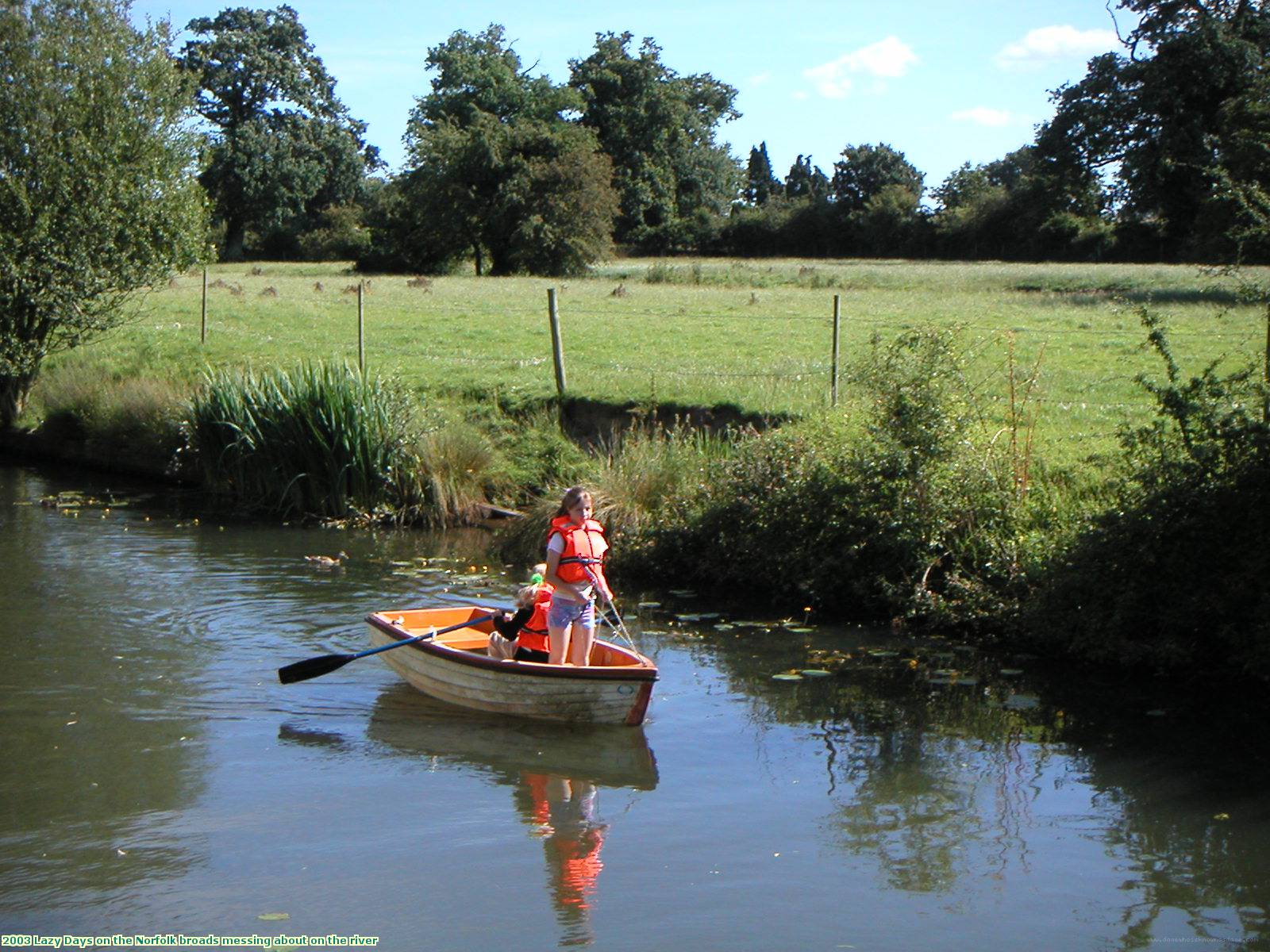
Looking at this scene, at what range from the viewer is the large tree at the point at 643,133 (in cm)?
7550

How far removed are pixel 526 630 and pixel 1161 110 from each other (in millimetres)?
46873

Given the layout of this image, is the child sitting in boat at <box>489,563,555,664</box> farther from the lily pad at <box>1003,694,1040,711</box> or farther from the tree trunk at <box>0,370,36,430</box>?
the tree trunk at <box>0,370,36,430</box>

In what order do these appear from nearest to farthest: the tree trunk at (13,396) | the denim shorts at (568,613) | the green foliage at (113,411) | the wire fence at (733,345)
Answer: the denim shorts at (568,613) < the wire fence at (733,345) < the green foliage at (113,411) < the tree trunk at (13,396)

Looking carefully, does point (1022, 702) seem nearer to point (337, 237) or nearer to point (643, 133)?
point (337, 237)

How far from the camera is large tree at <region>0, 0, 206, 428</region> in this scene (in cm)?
2202

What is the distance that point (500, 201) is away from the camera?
5675 cm

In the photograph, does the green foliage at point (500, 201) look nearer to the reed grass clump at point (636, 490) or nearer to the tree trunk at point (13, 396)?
the tree trunk at point (13, 396)

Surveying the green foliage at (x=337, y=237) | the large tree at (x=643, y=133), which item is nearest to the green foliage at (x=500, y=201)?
the green foliage at (x=337, y=237)

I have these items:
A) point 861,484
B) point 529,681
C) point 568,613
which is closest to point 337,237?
point 861,484

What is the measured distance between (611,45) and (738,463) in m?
67.9

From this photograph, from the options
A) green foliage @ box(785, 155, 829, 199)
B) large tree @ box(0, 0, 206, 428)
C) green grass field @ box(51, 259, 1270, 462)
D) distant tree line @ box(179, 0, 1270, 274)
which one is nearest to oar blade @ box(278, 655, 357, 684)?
green grass field @ box(51, 259, 1270, 462)

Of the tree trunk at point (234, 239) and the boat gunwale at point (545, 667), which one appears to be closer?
the boat gunwale at point (545, 667)

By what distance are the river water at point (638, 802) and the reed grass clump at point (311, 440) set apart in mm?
4983

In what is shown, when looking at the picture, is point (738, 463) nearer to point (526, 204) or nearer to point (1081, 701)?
point (1081, 701)
